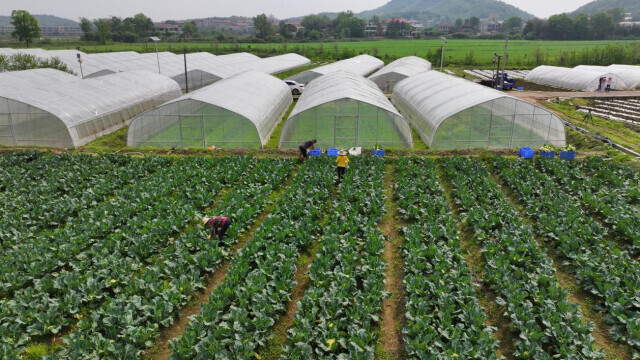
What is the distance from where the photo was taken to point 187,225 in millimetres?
14430

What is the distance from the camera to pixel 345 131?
23.2 meters

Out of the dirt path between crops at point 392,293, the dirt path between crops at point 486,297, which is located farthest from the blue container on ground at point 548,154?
the dirt path between crops at point 392,293

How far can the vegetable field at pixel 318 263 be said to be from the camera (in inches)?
344

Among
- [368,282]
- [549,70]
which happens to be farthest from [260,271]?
[549,70]

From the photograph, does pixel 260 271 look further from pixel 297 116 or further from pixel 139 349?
pixel 297 116

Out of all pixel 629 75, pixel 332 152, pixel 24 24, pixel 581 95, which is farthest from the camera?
pixel 24 24

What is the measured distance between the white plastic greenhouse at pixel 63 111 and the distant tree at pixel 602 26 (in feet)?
534

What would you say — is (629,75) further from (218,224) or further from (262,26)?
(262,26)

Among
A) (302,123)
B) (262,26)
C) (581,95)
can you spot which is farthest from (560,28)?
(302,123)

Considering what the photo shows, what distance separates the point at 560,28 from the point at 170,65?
140 m

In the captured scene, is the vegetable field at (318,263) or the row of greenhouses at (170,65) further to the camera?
the row of greenhouses at (170,65)

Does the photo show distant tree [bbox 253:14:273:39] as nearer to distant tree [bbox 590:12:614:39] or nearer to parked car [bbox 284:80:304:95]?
parked car [bbox 284:80:304:95]

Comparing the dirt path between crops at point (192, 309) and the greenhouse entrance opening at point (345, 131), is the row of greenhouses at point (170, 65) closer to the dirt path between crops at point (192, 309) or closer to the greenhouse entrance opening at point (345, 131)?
the greenhouse entrance opening at point (345, 131)

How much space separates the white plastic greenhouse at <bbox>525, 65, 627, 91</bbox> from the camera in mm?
44719
